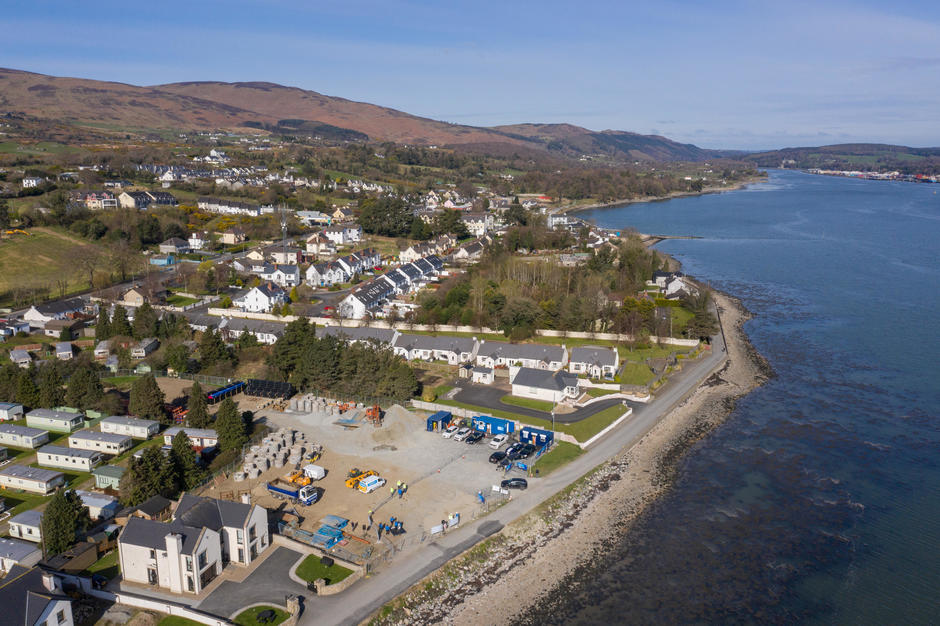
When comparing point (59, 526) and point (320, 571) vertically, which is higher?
point (59, 526)

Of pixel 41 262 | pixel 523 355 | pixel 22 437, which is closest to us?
pixel 22 437

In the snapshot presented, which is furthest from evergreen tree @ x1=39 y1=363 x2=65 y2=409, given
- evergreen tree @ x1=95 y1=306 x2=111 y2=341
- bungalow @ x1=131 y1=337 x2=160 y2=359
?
evergreen tree @ x1=95 y1=306 x2=111 y2=341

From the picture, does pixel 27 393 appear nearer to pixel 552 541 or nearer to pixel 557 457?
pixel 557 457

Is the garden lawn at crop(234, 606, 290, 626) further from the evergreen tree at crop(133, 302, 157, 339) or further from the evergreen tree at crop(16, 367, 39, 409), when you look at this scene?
the evergreen tree at crop(133, 302, 157, 339)

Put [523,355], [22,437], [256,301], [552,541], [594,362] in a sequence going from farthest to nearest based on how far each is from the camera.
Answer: [256,301] → [523,355] → [594,362] → [22,437] → [552,541]

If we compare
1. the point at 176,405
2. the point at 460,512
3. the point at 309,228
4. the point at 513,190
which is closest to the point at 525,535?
the point at 460,512

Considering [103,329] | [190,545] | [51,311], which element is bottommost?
[190,545]

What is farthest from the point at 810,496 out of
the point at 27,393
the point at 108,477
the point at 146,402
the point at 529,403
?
the point at 27,393
